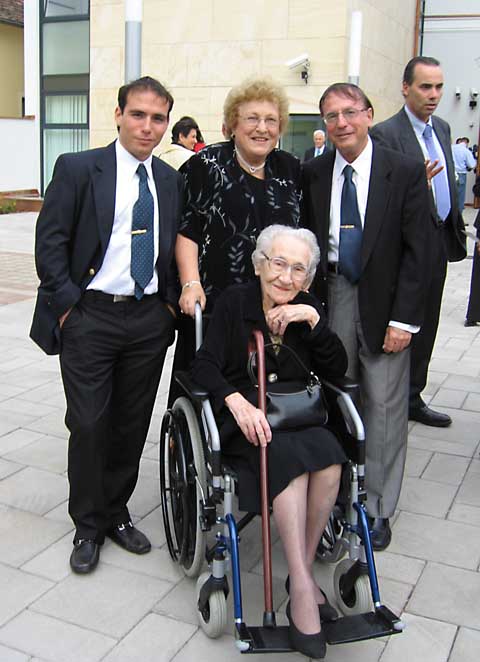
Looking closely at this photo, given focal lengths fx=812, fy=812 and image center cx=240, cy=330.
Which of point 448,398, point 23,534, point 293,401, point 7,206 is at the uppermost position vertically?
point 293,401

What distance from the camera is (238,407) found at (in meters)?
2.62

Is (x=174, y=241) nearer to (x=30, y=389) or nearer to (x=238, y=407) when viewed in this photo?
(x=238, y=407)

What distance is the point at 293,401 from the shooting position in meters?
2.72

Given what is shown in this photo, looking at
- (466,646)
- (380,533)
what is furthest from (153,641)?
(380,533)

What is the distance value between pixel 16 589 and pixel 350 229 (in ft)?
5.89

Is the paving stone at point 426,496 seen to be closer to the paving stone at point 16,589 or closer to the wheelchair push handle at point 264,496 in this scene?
the wheelchair push handle at point 264,496

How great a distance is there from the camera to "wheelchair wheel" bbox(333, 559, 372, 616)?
2.56 meters

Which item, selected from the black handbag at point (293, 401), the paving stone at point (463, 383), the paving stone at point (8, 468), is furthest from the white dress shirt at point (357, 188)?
the paving stone at point (463, 383)

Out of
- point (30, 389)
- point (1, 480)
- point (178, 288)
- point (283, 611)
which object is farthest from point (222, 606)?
point (30, 389)

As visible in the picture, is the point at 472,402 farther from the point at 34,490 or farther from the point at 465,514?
the point at 34,490

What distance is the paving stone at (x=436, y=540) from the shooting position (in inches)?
127

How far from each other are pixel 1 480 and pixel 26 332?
3053mm

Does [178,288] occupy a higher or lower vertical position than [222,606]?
higher

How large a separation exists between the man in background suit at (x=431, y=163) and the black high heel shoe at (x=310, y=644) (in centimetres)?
175
